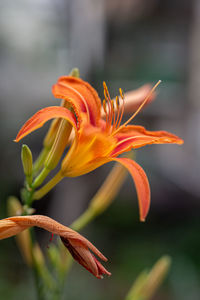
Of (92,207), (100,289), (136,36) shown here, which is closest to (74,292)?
(100,289)

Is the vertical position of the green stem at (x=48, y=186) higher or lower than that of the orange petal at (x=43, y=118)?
lower

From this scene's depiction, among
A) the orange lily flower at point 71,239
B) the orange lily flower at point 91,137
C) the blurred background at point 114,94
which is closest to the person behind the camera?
the orange lily flower at point 71,239

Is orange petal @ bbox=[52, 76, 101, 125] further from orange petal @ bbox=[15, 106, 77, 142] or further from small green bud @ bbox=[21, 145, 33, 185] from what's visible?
small green bud @ bbox=[21, 145, 33, 185]

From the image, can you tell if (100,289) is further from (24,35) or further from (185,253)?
(24,35)

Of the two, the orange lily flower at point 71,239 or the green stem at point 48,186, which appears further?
the green stem at point 48,186

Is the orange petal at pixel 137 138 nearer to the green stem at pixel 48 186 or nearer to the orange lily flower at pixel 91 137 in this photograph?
the orange lily flower at pixel 91 137

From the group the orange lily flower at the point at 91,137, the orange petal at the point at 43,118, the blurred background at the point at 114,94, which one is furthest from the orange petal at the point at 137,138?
the blurred background at the point at 114,94

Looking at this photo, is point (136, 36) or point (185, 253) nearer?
point (185, 253)

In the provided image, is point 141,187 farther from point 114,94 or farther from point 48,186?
point 114,94
